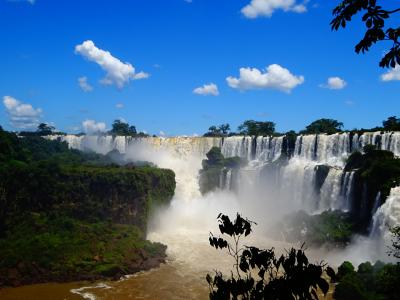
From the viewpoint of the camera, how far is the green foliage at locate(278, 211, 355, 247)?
31641 mm

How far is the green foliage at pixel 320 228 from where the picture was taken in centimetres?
3164

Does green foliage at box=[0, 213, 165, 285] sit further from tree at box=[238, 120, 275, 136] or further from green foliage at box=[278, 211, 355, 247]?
tree at box=[238, 120, 275, 136]

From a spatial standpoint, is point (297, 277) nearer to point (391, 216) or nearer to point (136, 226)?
point (391, 216)

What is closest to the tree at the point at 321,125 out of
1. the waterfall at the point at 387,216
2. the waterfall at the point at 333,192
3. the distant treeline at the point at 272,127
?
the distant treeline at the point at 272,127

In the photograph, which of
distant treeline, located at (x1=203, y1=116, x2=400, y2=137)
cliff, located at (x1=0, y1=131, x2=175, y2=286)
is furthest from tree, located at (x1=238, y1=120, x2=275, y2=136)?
cliff, located at (x1=0, y1=131, x2=175, y2=286)

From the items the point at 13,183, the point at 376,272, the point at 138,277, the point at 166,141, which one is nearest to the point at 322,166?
the point at 376,272

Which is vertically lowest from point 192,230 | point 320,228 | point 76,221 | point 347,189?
point 192,230

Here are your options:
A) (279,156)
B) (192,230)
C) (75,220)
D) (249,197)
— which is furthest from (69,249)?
(279,156)

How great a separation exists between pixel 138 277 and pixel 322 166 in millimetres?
18702

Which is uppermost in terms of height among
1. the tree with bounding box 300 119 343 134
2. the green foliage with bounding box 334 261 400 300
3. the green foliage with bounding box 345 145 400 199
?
the tree with bounding box 300 119 343 134

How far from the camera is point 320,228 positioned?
33375mm

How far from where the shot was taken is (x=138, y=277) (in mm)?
28812

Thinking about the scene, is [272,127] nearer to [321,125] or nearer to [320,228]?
[321,125]

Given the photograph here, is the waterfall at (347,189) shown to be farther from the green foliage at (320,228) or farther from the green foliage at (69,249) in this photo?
the green foliage at (69,249)
